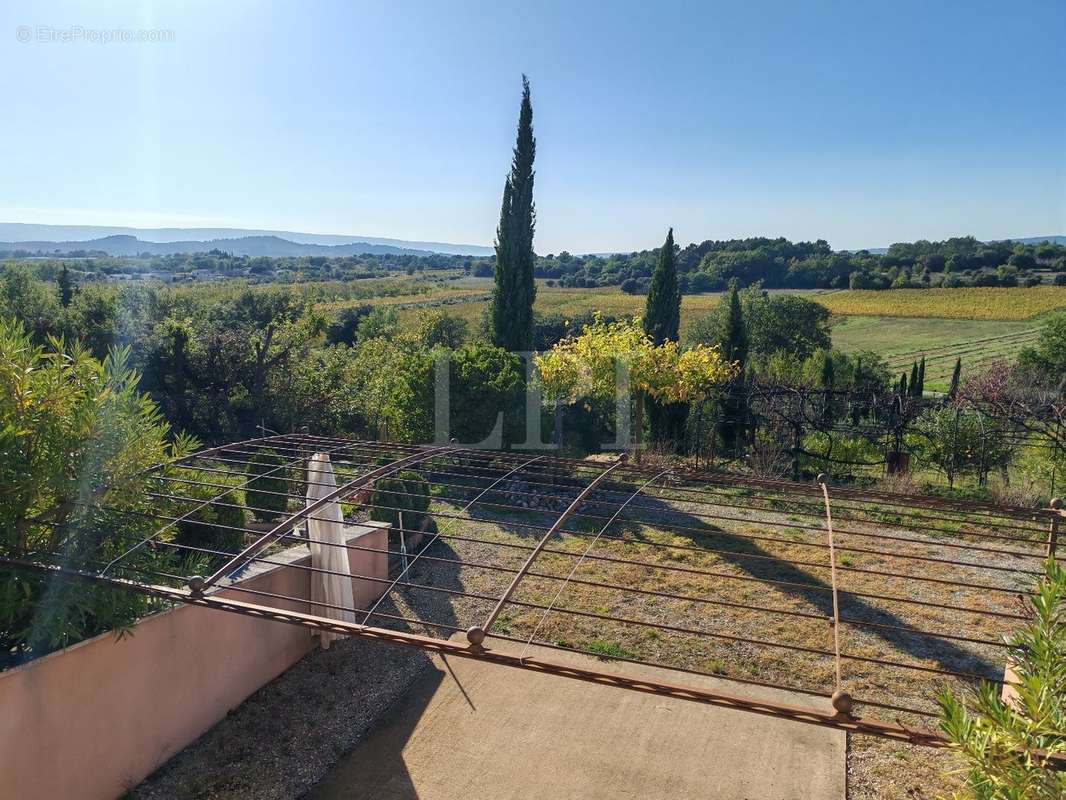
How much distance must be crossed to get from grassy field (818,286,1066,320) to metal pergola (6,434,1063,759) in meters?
33.1

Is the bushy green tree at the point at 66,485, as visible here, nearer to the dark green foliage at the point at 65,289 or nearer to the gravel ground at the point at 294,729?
the gravel ground at the point at 294,729

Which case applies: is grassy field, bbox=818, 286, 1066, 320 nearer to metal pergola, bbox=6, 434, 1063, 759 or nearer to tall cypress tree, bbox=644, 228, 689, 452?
tall cypress tree, bbox=644, 228, 689, 452

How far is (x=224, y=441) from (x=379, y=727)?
1184 cm

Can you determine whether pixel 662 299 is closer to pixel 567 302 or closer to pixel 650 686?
pixel 650 686

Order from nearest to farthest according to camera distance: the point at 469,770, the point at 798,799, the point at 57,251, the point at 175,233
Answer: the point at 798,799, the point at 469,770, the point at 175,233, the point at 57,251

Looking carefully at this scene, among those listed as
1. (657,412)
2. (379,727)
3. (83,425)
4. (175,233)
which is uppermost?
(175,233)

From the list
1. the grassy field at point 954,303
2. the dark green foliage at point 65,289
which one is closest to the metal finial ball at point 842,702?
the dark green foliage at point 65,289

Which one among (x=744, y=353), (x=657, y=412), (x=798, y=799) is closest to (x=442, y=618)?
(x=798, y=799)

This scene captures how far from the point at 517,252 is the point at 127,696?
15960 millimetres

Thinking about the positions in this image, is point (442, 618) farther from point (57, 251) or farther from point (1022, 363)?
point (57, 251)

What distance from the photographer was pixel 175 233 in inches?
2913

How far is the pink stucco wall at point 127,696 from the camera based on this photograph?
4633mm

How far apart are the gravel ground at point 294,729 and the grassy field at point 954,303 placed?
42.1 metres

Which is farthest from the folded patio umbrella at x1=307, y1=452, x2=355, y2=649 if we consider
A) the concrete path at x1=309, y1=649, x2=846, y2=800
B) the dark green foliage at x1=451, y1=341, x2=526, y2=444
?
the dark green foliage at x1=451, y1=341, x2=526, y2=444
